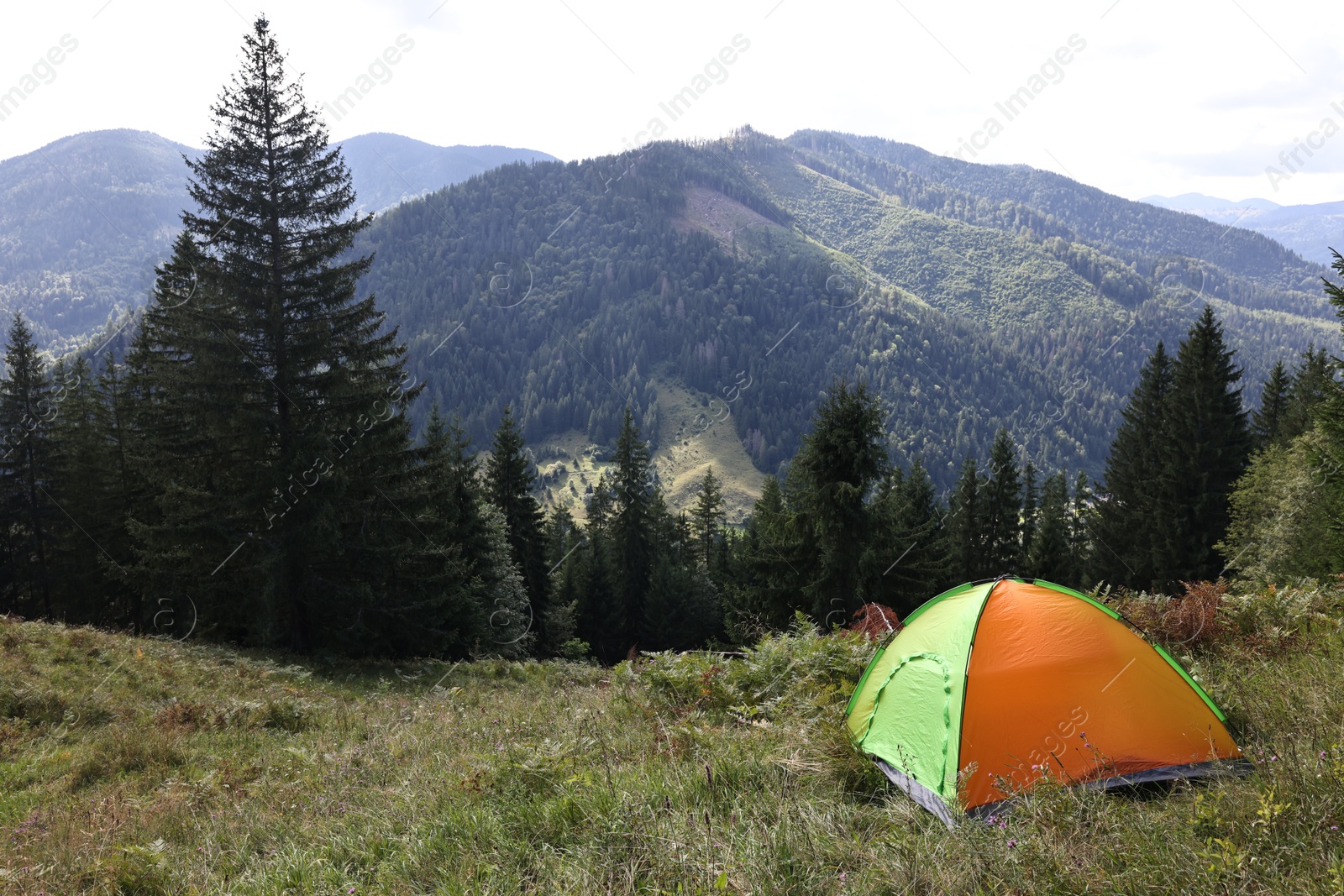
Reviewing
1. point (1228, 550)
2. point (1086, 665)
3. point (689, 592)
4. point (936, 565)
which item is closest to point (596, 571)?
point (689, 592)

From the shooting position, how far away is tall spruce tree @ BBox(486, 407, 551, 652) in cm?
3675

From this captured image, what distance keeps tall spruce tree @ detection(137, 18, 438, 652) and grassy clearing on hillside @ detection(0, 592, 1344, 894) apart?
6.92 metres

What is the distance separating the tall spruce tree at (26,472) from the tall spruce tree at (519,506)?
19.0 meters

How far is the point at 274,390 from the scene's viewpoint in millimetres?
16234

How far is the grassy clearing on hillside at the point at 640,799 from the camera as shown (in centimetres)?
315

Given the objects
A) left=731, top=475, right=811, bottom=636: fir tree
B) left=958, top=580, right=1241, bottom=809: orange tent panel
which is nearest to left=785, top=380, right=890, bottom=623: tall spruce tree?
left=731, top=475, right=811, bottom=636: fir tree

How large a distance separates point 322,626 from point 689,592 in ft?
106

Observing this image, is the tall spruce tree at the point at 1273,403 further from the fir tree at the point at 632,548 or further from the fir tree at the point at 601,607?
the fir tree at the point at 601,607

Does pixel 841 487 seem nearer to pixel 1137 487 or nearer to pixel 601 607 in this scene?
pixel 1137 487

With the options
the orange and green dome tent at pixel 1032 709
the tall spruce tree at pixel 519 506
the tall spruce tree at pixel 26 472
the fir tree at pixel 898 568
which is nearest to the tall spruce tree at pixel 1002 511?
the fir tree at pixel 898 568

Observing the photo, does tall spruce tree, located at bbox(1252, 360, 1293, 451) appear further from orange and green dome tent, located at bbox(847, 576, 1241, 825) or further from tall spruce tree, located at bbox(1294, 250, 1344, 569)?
orange and green dome tent, located at bbox(847, 576, 1241, 825)

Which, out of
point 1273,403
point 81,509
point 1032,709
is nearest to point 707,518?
point 1273,403

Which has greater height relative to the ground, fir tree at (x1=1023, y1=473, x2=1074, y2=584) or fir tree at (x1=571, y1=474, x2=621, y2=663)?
fir tree at (x1=1023, y1=473, x2=1074, y2=584)

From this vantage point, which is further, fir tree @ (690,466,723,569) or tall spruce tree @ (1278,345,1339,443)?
fir tree @ (690,466,723,569)
